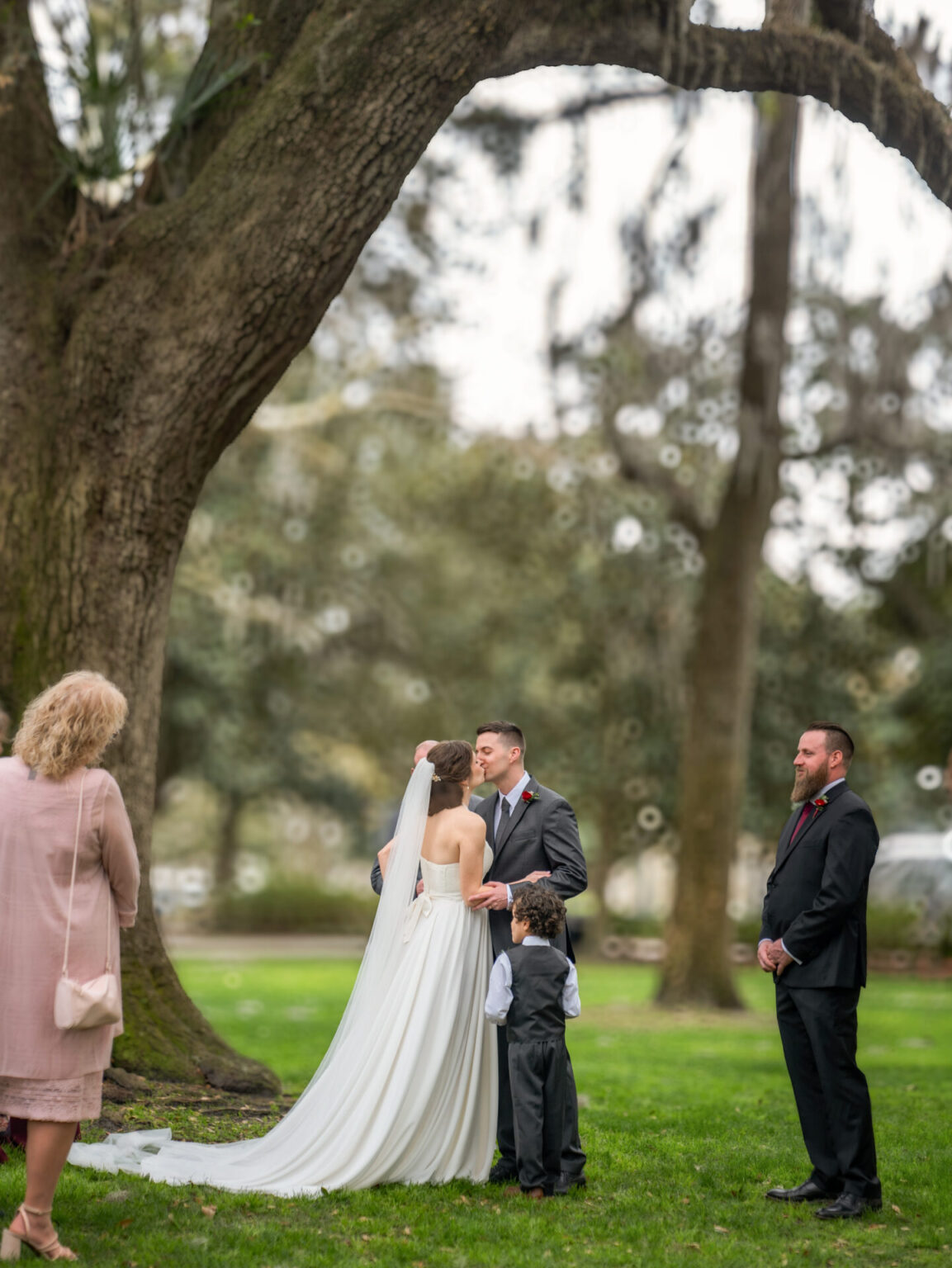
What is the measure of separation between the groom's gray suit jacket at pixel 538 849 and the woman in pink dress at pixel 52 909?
6.35 feet

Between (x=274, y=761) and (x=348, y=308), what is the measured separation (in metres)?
13.4

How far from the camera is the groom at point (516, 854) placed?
227 inches

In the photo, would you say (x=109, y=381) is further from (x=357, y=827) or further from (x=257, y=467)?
(x=357, y=827)

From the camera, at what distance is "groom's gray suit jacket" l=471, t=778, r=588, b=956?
5.89 metres

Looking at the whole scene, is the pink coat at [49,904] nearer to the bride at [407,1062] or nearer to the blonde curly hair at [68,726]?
the blonde curly hair at [68,726]

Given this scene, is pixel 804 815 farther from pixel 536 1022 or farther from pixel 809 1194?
pixel 809 1194

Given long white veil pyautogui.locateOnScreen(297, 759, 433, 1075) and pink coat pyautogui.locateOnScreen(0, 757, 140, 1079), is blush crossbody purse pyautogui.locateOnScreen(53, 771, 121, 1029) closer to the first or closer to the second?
pink coat pyautogui.locateOnScreen(0, 757, 140, 1079)

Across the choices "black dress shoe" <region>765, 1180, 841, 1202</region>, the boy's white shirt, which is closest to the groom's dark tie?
the boy's white shirt

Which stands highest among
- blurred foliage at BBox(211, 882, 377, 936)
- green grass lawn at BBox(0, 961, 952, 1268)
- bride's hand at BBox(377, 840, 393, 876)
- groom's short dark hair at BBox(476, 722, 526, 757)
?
groom's short dark hair at BBox(476, 722, 526, 757)

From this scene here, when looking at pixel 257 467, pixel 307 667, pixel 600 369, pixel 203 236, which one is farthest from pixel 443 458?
pixel 203 236

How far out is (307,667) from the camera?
27.1 meters

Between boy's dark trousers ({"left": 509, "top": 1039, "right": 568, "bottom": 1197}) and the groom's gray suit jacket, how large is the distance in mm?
500

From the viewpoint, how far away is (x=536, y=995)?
5523 mm

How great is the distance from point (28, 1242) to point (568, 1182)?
2252 millimetres
